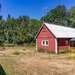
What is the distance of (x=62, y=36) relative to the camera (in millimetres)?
36812

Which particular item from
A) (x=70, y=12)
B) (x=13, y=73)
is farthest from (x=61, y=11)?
(x=13, y=73)

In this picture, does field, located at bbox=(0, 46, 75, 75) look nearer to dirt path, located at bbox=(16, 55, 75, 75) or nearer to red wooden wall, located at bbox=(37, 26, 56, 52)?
dirt path, located at bbox=(16, 55, 75, 75)

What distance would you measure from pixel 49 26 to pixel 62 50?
5064mm

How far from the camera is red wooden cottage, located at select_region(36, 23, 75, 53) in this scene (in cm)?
3653

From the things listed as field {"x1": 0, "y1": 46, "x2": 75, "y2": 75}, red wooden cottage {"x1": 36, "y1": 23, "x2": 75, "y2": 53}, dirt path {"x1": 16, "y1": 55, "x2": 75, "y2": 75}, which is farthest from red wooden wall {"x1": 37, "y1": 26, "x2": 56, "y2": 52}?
dirt path {"x1": 16, "y1": 55, "x2": 75, "y2": 75}

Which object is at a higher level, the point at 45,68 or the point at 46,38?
the point at 46,38

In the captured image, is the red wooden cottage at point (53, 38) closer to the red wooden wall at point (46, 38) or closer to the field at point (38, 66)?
the red wooden wall at point (46, 38)

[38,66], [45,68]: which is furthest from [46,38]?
[45,68]

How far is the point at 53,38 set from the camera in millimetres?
36781

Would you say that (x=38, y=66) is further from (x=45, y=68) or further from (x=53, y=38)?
(x=53, y=38)

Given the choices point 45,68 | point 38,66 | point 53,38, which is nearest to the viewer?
point 45,68

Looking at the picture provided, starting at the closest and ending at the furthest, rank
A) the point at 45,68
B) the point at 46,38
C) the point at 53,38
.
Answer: the point at 45,68
the point at 53,38
the point at 46,38

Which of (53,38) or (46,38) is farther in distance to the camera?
(46,38)

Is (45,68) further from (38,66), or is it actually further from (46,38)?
(46,38)
